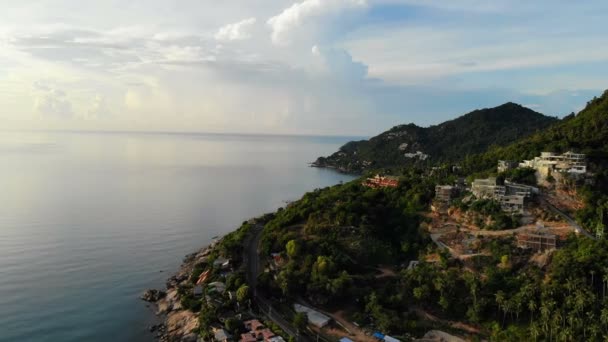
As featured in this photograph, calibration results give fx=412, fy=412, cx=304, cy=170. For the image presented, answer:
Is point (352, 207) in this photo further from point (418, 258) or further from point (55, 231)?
point (55, 231)

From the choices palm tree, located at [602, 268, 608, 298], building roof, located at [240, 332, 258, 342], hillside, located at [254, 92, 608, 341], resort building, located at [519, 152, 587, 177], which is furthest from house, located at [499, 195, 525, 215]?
building roof, located at [240, 332, 258, 342]

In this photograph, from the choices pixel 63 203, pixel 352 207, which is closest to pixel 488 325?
pixel 352 207

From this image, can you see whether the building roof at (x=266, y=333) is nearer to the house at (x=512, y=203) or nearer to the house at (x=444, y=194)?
the house at (x=444, y=194)

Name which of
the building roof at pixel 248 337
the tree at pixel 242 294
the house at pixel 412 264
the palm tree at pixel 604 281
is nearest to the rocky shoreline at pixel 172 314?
the tree at pixel 242 294

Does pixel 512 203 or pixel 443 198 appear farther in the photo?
pixel 443 198

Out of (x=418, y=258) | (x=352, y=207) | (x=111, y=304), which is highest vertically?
(x=352, y=207)

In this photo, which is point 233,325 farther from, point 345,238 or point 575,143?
point 575,143

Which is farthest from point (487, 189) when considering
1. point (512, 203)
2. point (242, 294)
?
point (242, 294)
